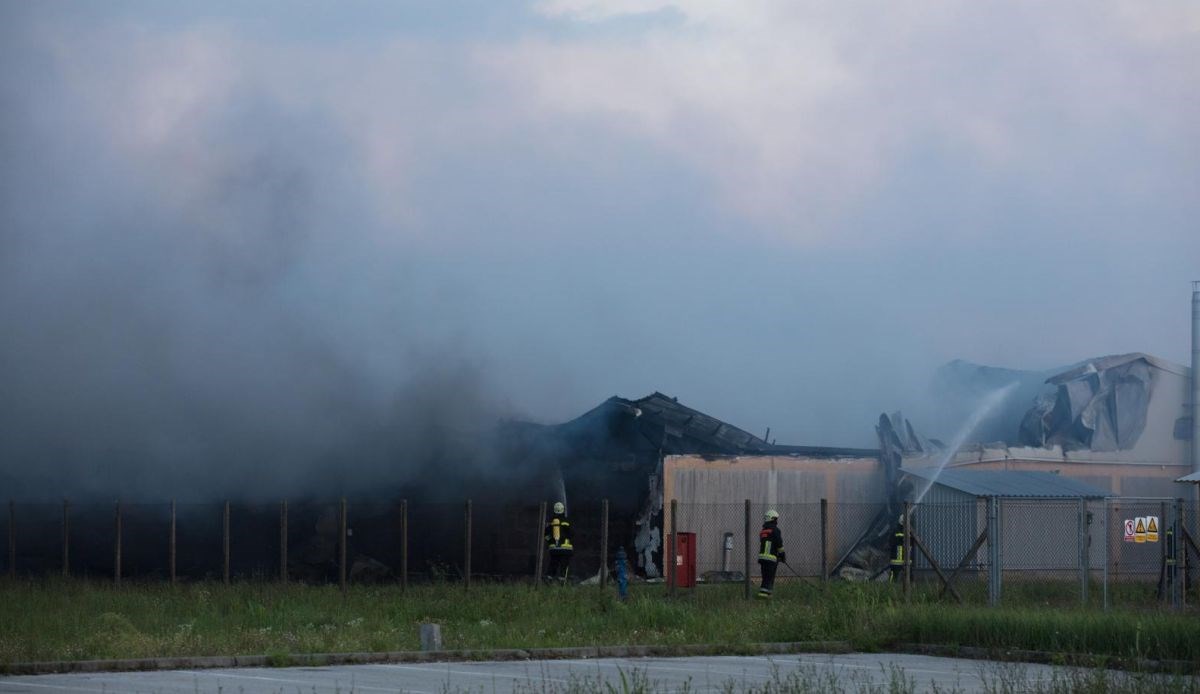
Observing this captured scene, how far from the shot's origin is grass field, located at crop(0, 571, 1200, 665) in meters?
16.4

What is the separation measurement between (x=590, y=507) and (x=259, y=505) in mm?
7302

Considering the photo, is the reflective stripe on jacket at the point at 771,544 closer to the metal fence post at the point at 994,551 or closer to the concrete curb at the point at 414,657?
the metal fence post at the point at 994,551

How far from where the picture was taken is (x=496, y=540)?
107 ft

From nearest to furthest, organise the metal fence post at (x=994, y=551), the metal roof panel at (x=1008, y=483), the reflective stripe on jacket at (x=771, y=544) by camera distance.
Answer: the metal fence post at (x=994, y=551) → the reflective stripe on jacket at (x=771, y=544) → the metal roof panel at (x=1008, y=483)

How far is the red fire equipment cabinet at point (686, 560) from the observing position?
89.3ft

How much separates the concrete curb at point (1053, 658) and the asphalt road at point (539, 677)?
371 millimetres

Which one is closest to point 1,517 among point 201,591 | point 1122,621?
point 201,591

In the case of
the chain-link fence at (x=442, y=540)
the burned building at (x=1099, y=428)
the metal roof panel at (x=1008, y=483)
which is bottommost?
the chain-link fence at (x=442, y=540)

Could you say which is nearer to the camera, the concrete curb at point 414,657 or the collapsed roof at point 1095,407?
the concrete curb at point 414,657

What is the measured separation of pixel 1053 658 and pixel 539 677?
18.8ft

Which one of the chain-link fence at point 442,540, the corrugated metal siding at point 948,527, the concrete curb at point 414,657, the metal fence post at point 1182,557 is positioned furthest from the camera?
the chain-link fence at point 442,540

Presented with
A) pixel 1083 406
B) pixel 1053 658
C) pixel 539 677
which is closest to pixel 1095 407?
pixel 1083 406

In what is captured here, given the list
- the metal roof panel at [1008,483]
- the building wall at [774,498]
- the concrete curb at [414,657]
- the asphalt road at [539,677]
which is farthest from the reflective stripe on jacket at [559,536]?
the asphalt road at [539,677]

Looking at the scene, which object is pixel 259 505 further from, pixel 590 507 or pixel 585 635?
pixel 585 635
